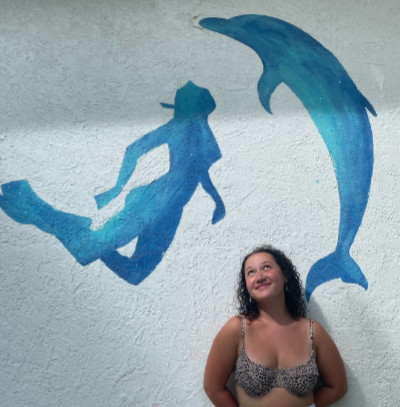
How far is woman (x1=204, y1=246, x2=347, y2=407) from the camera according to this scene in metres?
2.17

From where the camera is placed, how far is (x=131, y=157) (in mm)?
2496

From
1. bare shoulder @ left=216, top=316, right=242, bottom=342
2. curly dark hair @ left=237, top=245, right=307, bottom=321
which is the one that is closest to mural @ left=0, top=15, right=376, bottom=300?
curly dark hair @ left=237, top=245, right=307, bottom=321

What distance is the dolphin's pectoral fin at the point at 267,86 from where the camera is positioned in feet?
8.55

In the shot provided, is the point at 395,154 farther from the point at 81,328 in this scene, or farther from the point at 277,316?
the point at 81,328

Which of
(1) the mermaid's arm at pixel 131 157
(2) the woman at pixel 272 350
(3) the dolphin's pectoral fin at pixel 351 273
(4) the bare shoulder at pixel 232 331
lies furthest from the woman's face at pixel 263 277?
(1) the mermaid's arm at pixel 131 157

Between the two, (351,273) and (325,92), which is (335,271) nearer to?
(351,273)

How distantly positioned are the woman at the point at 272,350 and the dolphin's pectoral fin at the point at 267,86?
78 centimetres

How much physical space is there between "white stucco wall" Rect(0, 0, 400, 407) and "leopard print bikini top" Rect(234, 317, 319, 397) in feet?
0.95

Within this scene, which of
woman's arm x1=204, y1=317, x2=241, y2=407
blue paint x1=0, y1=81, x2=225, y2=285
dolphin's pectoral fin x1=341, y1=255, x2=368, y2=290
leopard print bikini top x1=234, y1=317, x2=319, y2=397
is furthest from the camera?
dolphin's pectoral fin x1=341, y1=255, x2=368, y2=290

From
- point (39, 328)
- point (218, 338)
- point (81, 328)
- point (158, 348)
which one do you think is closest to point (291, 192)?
point (218, 338)

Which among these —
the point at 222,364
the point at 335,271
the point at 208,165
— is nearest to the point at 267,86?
the point at 208,165

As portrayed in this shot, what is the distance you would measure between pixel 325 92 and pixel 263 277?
1.09m

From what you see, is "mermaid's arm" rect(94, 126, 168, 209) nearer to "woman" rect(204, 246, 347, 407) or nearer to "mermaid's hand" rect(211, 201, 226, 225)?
"mermaid's hand" rect(211, 201, 226, 225)

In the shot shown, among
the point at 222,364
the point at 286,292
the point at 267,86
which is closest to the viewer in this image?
the point at 222,364
